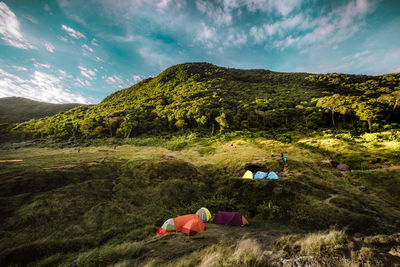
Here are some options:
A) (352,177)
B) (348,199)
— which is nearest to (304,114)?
(352,177)

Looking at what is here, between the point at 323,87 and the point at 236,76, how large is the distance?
79.3 m

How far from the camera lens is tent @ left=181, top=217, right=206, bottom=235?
13.1 meters

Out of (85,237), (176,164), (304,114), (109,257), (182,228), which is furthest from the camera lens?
(304,114)

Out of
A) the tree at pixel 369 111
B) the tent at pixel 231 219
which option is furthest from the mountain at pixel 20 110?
the tree at pixel 369 111

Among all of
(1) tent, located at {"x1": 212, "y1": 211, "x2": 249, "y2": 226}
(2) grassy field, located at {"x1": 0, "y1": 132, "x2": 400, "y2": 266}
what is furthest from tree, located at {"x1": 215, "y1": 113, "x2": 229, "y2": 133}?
(1) tent, located at {"x1": 212, "y1": 211, "x2": 249, "y2": 226}

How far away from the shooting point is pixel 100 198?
18844 mm

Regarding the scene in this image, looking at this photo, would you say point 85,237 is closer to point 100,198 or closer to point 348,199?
point 100,198

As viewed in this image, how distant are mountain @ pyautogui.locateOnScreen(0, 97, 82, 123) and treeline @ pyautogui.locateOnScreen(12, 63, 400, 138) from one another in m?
69.6

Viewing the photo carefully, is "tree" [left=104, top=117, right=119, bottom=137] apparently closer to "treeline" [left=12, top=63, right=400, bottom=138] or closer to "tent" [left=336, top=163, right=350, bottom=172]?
"treeline" [left=12, top=63, right=400, bottom=138]

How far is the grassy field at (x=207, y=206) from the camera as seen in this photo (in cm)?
726

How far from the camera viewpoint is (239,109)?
87.1 meters

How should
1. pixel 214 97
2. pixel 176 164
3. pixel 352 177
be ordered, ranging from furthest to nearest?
pixel 214 97
pixel 176 164
pixel 352 177

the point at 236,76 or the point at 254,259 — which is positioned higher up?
the point at 236,76

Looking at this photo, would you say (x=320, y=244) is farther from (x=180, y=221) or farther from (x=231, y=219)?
(x=180, y=221)
